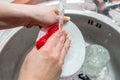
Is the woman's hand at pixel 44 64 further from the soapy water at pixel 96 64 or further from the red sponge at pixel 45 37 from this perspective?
the soapy water at pixel 96 64

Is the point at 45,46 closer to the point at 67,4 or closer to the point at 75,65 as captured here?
the point at 75,65

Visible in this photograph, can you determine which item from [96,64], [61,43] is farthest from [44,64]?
[96,64]

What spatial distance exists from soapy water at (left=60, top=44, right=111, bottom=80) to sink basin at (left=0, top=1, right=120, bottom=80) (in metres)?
0.03

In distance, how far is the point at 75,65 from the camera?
0.75m

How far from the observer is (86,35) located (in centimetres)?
90

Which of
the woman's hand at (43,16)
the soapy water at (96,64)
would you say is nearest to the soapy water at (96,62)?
the soapy water at (96,64)

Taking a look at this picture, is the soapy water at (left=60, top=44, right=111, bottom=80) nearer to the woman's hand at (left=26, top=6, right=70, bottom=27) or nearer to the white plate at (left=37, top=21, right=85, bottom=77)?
the white plate at (left=37, top=21, right=85, bottom=77)

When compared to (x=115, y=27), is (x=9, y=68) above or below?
below

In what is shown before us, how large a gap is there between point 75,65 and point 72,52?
0.06 metres

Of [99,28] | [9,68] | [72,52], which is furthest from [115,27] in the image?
[9,68]

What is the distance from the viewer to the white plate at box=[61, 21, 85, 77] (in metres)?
0.74

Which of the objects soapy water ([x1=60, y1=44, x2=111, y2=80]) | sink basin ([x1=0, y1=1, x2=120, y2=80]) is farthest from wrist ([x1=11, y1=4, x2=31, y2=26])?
soapy water ([x1=60, y1=44, x2=111, y2=80])

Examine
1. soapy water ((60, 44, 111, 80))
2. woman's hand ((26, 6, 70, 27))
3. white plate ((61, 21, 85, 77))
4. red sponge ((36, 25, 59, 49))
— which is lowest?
soapy water ((60, 44, 111, 80))

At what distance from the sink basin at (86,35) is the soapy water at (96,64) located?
0.09 feet
